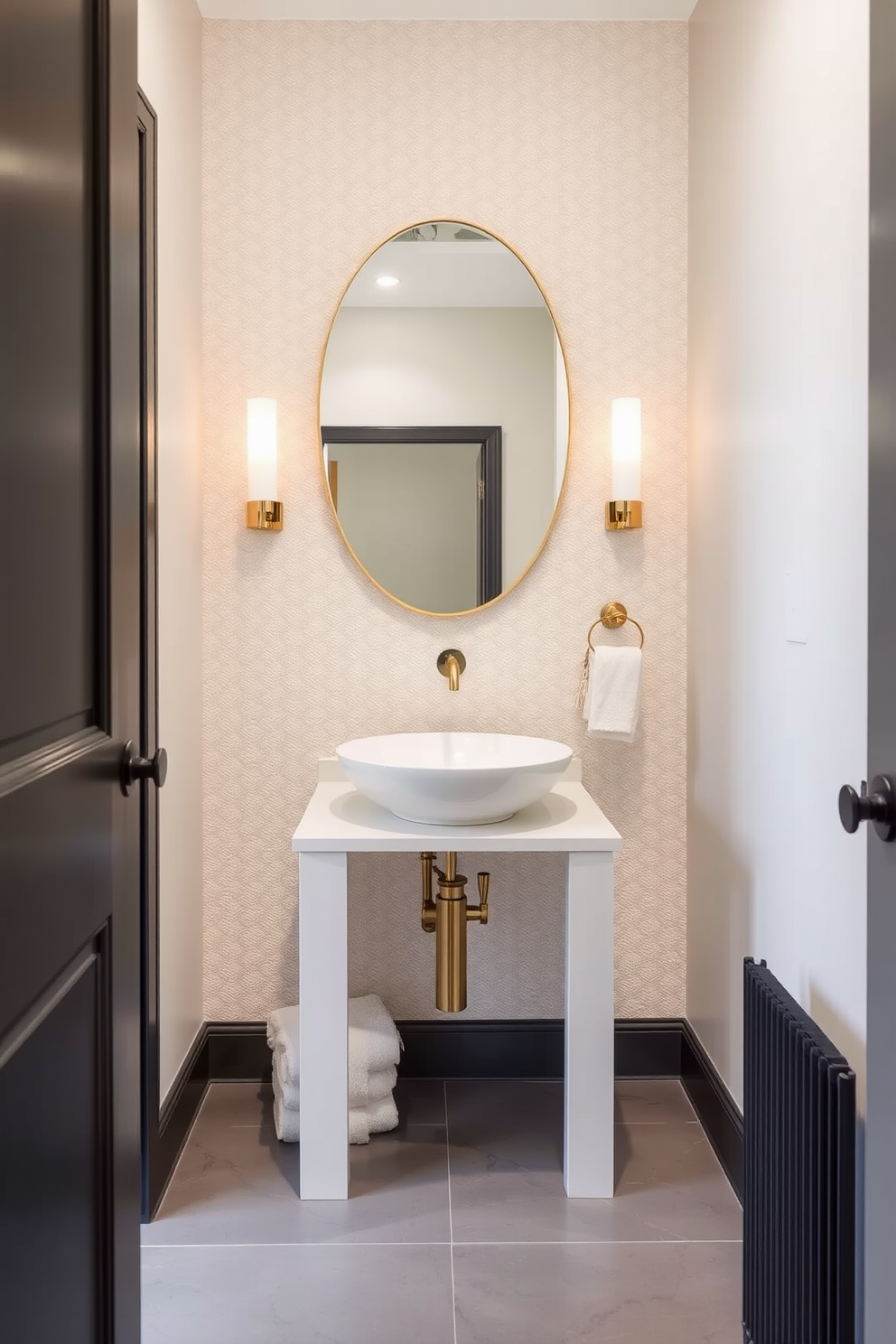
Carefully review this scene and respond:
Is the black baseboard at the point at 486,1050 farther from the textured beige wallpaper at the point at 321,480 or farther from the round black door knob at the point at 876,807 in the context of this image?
the round black door knob at the point at 876,807

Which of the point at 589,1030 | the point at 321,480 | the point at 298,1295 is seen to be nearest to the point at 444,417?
the point at 321,480

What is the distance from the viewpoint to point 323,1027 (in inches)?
79.8

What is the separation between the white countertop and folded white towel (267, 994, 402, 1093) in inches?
18.1

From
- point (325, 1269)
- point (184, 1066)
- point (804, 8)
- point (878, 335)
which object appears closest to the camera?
point (878, 335)

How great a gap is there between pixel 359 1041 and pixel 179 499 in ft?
4.02

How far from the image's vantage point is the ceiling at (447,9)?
243 cm

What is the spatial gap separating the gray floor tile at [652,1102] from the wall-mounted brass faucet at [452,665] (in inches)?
41.1

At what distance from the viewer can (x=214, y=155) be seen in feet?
8.17

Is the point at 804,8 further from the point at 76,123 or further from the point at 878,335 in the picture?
the point at 76,123

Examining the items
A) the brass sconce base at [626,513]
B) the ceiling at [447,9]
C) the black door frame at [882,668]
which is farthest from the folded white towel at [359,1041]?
the ceiling at [447,9]

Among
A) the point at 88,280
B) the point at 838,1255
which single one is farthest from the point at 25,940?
the point at 838,1255

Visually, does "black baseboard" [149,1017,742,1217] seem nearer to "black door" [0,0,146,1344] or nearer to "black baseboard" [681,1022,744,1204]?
"black baseboard" [681,1022,744,1204]

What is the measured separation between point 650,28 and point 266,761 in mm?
1967

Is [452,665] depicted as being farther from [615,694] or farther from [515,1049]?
[515,1049]
